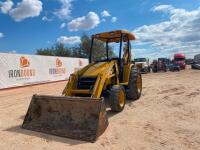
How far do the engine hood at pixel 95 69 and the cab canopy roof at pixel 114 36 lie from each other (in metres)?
1.24

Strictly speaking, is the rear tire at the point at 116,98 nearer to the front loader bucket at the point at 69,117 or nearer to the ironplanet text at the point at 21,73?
the front loader bucket at the point at 69,117

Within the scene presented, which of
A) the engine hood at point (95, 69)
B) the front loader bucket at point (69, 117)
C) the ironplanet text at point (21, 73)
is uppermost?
the engine hood at point (95, 69)

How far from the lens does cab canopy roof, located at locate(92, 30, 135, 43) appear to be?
9.29 metres

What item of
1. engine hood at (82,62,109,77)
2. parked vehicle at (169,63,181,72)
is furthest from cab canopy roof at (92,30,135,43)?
parked vehicle at (169,63,181,72)

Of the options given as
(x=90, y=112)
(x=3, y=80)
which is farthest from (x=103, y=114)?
(x=3, y=80)

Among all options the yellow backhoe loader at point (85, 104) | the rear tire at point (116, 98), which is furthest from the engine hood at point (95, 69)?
the rear tire at point (116, 98)

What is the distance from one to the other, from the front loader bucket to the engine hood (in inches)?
69.6

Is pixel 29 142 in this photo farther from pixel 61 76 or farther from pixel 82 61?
pixel 82 61

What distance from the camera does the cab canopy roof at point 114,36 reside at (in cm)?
929

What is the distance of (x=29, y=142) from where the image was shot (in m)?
5.75

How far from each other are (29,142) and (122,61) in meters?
4.95

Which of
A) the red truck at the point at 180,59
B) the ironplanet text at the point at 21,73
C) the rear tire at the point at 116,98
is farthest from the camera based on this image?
the red truck at the point at 180,59

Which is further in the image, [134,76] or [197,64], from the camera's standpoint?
[197,64]

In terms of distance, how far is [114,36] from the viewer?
32.4 ft
